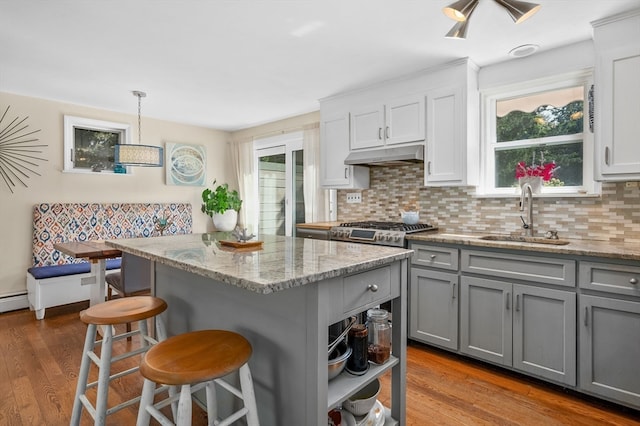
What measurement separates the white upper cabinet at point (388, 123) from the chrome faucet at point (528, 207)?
0.91 m

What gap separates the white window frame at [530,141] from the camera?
257cm

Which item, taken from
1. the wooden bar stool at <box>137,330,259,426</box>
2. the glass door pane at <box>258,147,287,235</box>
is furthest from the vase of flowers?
the glass door pane at <box>258,147,287,235</box>

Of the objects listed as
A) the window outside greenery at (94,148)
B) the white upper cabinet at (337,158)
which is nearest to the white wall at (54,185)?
the window outside greenery at (94,148)

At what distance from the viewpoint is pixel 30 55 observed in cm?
277

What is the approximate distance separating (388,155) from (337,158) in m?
0.68

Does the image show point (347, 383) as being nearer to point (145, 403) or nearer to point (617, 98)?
point (145, 403)

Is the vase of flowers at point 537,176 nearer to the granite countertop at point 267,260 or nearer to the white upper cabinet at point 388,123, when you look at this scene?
the white upper cabinet at point 388,123

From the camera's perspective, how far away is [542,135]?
9.30 ft

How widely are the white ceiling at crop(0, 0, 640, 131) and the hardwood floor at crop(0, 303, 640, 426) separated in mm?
2343

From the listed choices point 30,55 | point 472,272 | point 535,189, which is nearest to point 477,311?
point 472,272

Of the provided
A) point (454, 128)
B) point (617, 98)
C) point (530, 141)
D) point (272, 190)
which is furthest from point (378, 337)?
point (272, 190)

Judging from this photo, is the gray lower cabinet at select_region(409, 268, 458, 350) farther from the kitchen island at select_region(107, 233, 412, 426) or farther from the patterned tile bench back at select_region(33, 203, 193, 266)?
the patterned tile bench back at select_region(33, 203, 193, 266)

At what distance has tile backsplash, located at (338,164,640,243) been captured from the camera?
2.39 metres

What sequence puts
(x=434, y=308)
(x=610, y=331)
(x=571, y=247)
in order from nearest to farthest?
(x=610, y=331) → (x=571, y=247) → (x=434, y=308)
